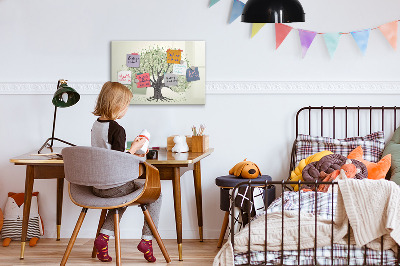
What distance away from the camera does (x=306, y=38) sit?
439 cm

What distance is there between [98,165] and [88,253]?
97cm

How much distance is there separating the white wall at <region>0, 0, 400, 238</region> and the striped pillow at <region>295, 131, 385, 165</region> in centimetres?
19

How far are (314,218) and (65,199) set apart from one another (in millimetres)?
2117

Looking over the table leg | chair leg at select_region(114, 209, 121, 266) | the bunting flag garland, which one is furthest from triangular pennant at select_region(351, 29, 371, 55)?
the table leg

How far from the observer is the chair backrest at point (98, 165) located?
3.30 m

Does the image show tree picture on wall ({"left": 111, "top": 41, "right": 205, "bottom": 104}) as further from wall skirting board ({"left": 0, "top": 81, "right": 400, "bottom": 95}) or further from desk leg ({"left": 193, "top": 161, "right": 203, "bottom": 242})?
desk leg ({"left": 193, "top": 161, "right": 203, "bottom": 242})

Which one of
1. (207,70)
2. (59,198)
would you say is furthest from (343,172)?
(59,198)

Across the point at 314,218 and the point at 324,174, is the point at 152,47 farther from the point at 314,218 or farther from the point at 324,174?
the point at 314,218

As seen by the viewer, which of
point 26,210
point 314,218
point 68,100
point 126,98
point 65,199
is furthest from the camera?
point 65,199

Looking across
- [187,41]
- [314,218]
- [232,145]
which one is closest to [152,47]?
[187,41]

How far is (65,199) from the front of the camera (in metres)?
4.57

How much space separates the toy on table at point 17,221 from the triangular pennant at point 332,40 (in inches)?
93.0

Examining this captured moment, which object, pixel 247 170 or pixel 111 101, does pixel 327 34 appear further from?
pixel 111 101

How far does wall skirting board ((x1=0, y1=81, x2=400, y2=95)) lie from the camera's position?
4.41 meters
